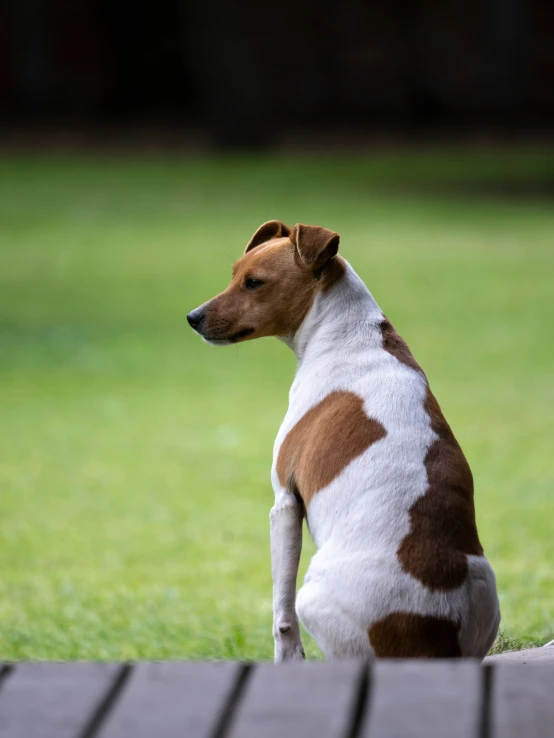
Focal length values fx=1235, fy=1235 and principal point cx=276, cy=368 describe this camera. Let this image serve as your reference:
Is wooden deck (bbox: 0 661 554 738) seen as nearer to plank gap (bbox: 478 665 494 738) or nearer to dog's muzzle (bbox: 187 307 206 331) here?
plank gap (bbox: 478 665 494 738)

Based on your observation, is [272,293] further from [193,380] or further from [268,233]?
[193,380]

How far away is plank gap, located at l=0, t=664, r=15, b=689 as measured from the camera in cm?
199

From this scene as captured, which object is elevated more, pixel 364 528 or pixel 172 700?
pixel 172 700

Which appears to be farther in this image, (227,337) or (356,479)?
(227,337)

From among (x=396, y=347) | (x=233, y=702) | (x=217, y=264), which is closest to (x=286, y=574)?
(x=396, y=347)

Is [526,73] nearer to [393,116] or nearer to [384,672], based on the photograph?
[393,116]

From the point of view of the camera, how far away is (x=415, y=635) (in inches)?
109

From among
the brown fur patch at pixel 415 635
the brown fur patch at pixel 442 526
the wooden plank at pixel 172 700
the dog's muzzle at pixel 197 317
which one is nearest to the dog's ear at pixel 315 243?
the dog's muzzle at pixel 197 317

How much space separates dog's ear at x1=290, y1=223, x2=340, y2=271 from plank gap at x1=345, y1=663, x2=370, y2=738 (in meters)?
1.61

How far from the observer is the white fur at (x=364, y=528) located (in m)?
2.79

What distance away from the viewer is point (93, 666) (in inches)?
79.8

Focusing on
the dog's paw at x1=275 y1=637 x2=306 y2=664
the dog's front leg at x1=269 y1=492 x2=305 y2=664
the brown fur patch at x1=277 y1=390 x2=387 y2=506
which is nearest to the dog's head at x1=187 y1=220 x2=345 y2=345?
the brown fur patch at x1=277 y1=390 x2=387 y2=506

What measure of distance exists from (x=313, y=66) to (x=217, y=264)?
14646mm

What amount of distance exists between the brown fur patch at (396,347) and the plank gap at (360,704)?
Answer: 1422 mm
